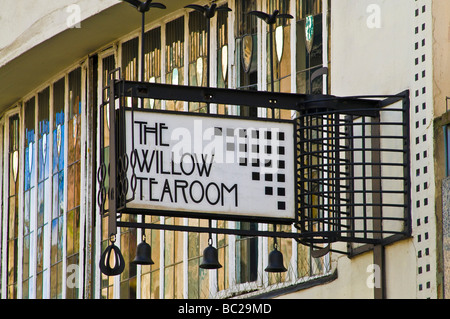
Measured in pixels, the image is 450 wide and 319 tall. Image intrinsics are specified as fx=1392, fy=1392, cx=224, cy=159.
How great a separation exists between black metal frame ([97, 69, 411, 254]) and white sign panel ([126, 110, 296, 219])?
3.7 inches

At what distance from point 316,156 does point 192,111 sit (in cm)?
374

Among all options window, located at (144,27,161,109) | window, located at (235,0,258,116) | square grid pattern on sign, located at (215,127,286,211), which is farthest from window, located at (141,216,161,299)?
square grid pattern on sign, located at (215,127,286,211)

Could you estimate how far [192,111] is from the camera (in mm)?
15859

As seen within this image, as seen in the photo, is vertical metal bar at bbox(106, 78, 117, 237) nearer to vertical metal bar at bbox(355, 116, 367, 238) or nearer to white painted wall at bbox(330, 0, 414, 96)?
vertical metal bar at bbox(355, 116, 367, 238)

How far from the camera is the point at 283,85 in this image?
15.5 m

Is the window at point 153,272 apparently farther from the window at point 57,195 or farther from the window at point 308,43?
the window at point 308,43

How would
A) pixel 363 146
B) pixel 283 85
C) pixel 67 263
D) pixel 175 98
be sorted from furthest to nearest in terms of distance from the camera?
pixel 67 263 < pixel 283 85 < pixel 363 146 < pixel 175 98

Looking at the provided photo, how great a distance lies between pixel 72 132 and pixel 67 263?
5.99 feet

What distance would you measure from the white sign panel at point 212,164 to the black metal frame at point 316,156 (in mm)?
94

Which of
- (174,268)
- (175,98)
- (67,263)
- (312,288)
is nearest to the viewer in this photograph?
(175,98)

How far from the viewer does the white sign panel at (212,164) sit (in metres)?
11.3
